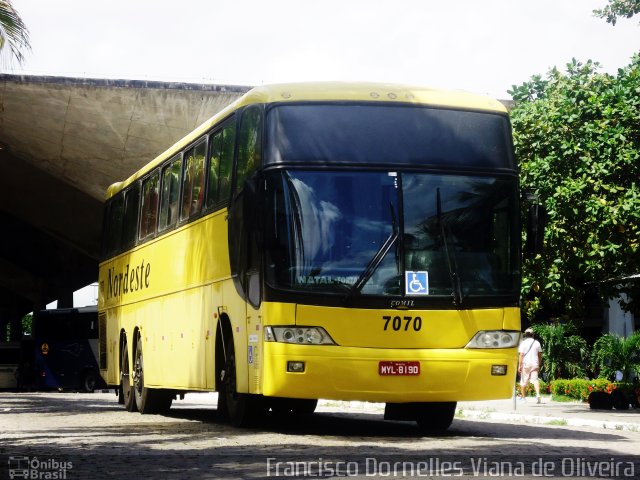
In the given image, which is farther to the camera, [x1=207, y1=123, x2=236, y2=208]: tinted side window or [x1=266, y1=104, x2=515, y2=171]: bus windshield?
[x1=207, y1=123, x2=236, y2=208]: tinted side window

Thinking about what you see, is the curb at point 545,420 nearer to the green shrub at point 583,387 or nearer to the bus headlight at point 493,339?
the green shrub at point 583,387

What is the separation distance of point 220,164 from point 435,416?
13.6 ft

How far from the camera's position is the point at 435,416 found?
15.6m

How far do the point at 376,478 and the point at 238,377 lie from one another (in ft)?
18.9

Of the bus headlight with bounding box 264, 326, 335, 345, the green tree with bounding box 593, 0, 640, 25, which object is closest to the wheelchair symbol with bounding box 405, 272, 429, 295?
the bus headlight with bounding box 264, 326, 335, 345

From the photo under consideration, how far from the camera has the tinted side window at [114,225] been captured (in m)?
23.6

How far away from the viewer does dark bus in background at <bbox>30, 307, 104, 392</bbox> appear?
5288 centimetres

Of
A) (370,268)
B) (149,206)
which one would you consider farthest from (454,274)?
(149,206)

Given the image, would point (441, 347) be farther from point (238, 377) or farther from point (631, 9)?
point (631, 9)

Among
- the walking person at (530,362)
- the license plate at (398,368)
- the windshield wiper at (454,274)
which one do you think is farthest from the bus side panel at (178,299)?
the walking person at (530,362)

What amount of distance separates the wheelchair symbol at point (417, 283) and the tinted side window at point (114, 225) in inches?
429

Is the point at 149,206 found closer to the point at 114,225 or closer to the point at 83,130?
the point at 114,225

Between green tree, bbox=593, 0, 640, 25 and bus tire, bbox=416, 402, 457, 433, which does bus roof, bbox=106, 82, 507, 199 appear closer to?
bus tire, bbox=416, 402, 457, 433

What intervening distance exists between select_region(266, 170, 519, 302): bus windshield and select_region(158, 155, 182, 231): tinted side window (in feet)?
15.9
